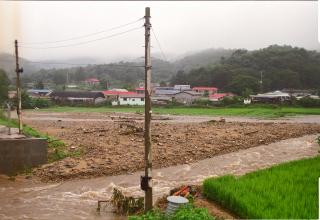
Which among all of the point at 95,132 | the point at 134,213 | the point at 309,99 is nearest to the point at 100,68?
the point at 309,99

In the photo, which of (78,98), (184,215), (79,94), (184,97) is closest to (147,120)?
(184,215)

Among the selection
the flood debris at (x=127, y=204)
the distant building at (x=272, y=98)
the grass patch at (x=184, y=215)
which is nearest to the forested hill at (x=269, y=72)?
the distant building at (x=272, y=98)

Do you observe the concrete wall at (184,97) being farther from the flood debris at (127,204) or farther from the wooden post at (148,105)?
the wooden post at (148,105)

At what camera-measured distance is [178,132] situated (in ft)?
71.6

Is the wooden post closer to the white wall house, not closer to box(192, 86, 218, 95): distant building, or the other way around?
the white wall house

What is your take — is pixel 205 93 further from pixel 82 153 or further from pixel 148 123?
pixel 148 123

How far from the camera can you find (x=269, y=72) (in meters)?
56.3

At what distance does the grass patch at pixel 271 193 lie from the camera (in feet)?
22.5

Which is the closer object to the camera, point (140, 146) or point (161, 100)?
point (140, 146)

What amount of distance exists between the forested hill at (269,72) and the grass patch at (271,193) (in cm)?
4078

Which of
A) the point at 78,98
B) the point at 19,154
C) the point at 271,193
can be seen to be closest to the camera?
the point at 271,193

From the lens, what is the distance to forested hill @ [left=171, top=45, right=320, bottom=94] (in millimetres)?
53906

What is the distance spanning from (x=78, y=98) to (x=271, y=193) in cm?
4787

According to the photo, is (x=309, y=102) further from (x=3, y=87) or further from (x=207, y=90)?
(x=3, y=87)
